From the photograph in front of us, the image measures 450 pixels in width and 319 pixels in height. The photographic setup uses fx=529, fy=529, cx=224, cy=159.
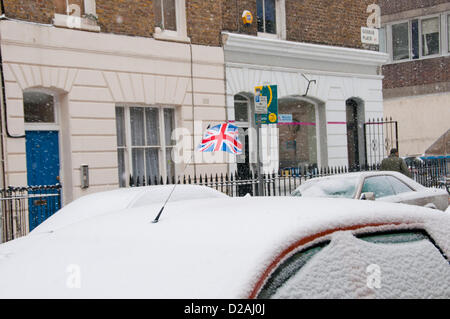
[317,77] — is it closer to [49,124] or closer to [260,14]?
[260,14]

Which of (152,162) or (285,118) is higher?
(285,118)

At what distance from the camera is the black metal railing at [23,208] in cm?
1018

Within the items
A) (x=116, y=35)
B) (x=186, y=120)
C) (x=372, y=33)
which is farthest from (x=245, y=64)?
(x=372, y=33)

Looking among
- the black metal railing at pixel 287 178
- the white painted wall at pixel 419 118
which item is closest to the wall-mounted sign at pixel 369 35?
the black metal railing at pixel 287 178

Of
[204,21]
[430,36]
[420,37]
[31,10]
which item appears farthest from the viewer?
[420,37]

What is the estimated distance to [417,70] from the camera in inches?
1125

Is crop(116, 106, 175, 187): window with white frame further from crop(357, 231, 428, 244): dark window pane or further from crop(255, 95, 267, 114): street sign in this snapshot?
crop(357, 231, 428, 244): dark window pane

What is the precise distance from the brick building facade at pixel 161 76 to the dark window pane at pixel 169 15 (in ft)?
0.12

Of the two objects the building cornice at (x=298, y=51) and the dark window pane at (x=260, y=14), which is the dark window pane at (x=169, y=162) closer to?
the building cornice at (x=298, y=51)

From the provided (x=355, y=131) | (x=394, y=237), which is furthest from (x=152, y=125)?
(x=394, y=237)

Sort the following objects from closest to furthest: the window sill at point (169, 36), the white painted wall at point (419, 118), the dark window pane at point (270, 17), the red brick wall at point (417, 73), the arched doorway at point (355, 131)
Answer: the window sill at point (169, 36) → the dark window pane at point (270, 17) → the arched doorway at point (355, 131) → the white painted wall at point (419, 118) → the red brick wall at point (417, 73)

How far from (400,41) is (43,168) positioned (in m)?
23.0

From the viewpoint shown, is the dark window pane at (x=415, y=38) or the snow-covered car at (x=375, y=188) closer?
the snow-covered car at (x=375, y=188)

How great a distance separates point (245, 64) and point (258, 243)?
14.2 m
